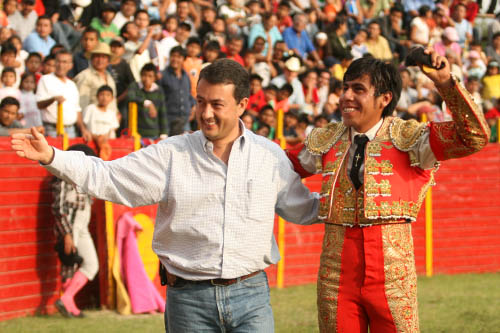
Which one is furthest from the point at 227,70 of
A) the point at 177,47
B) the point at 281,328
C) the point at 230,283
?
the point at 177,47

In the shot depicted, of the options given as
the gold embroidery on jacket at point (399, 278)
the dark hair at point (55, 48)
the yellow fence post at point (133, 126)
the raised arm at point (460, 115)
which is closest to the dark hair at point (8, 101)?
the yellow fence post at point (133, 126)

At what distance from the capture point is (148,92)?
28.3 feet

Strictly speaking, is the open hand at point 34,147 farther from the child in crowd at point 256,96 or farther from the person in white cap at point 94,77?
the child in crowd at point 256,96

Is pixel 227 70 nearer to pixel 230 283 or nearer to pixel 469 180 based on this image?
pixel 230 283

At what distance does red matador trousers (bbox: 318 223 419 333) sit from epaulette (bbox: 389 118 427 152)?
15.0 inches

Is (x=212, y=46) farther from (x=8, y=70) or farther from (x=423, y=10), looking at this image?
(x=423, y=10)

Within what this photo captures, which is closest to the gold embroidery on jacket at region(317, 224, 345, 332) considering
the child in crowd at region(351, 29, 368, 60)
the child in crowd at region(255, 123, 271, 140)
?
the child in crowd at region(255, 123, 271, 140)

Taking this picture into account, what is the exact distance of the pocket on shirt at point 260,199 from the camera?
11.1 feet

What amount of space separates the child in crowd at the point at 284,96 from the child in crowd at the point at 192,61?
115 centimetres

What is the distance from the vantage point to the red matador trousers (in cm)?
370

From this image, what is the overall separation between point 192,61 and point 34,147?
681 centimetres

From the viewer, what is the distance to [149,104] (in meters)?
8.44

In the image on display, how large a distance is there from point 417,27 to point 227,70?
11.1 meters

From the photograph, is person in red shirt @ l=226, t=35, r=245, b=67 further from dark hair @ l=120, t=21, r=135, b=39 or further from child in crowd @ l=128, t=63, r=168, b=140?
child in crowd @ l=128, t=63, r=168, b=140
